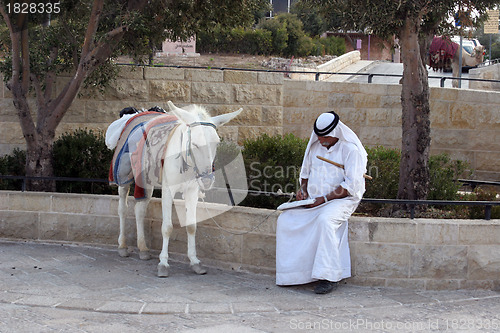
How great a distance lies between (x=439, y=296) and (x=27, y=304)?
4367 mm

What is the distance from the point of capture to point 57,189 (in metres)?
10.2

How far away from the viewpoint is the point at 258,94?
1345 cm

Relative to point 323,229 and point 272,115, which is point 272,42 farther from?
point 323,229

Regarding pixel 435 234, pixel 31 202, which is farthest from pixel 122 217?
pixel 435 234

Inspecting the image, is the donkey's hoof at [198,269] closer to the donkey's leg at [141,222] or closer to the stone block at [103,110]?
the donkey's leg at [141,222]

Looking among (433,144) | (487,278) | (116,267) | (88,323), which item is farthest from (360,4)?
(433,144)

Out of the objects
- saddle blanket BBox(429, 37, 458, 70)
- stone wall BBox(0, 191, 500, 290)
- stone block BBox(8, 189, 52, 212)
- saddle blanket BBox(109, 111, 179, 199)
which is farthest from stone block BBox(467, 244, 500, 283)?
saddle blanket BBox(429, 37, 458, 70)

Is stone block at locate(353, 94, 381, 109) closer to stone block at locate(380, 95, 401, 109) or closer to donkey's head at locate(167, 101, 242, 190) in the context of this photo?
stone block at locate(380, 95, 401, 109)

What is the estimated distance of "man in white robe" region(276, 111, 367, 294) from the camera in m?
6.48

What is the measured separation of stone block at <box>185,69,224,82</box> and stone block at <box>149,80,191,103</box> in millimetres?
174

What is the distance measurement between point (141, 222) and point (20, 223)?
235cm

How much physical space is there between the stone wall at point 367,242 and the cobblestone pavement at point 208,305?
0.54 ft

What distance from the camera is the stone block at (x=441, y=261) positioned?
6781mm

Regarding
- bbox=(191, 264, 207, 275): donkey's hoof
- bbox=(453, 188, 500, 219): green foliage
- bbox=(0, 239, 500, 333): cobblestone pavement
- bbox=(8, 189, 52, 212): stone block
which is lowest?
bbox=(0, 239, 500, 333): cobblestone pavement
